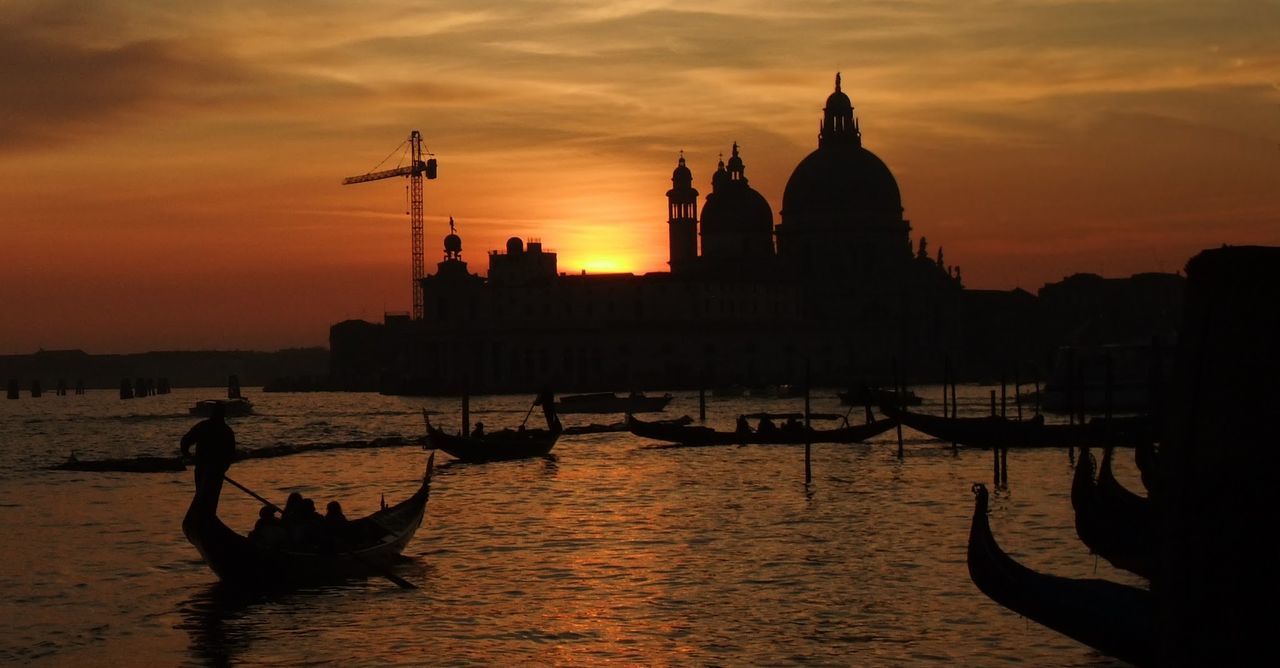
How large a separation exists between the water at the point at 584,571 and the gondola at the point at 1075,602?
2468 millimetres

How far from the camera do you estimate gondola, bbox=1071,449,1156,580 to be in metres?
18.1

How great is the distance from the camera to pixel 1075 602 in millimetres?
12094

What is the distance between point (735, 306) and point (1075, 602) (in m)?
133

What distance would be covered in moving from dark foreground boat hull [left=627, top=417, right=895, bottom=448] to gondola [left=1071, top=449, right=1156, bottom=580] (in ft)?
91.7

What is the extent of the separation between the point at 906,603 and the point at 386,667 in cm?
647

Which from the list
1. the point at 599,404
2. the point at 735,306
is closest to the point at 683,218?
the point at 735,306

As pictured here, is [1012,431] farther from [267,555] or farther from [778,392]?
[778,392]

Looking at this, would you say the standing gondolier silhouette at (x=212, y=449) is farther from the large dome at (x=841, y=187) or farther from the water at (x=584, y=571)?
the large dome at (x=841, y=187)

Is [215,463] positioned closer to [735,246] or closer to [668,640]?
[668,640]

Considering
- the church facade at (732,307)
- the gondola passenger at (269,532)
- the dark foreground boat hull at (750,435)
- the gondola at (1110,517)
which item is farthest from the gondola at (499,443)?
the church facade at (732,307)

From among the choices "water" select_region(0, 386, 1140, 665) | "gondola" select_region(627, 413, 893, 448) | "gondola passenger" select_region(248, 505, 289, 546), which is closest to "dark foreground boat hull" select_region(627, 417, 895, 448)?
"gondola" select_region(627, 413, 893, 448)

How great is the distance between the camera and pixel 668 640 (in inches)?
666

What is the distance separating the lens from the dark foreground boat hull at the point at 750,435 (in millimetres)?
48156

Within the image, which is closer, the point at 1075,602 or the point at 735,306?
the point at 1075,602
